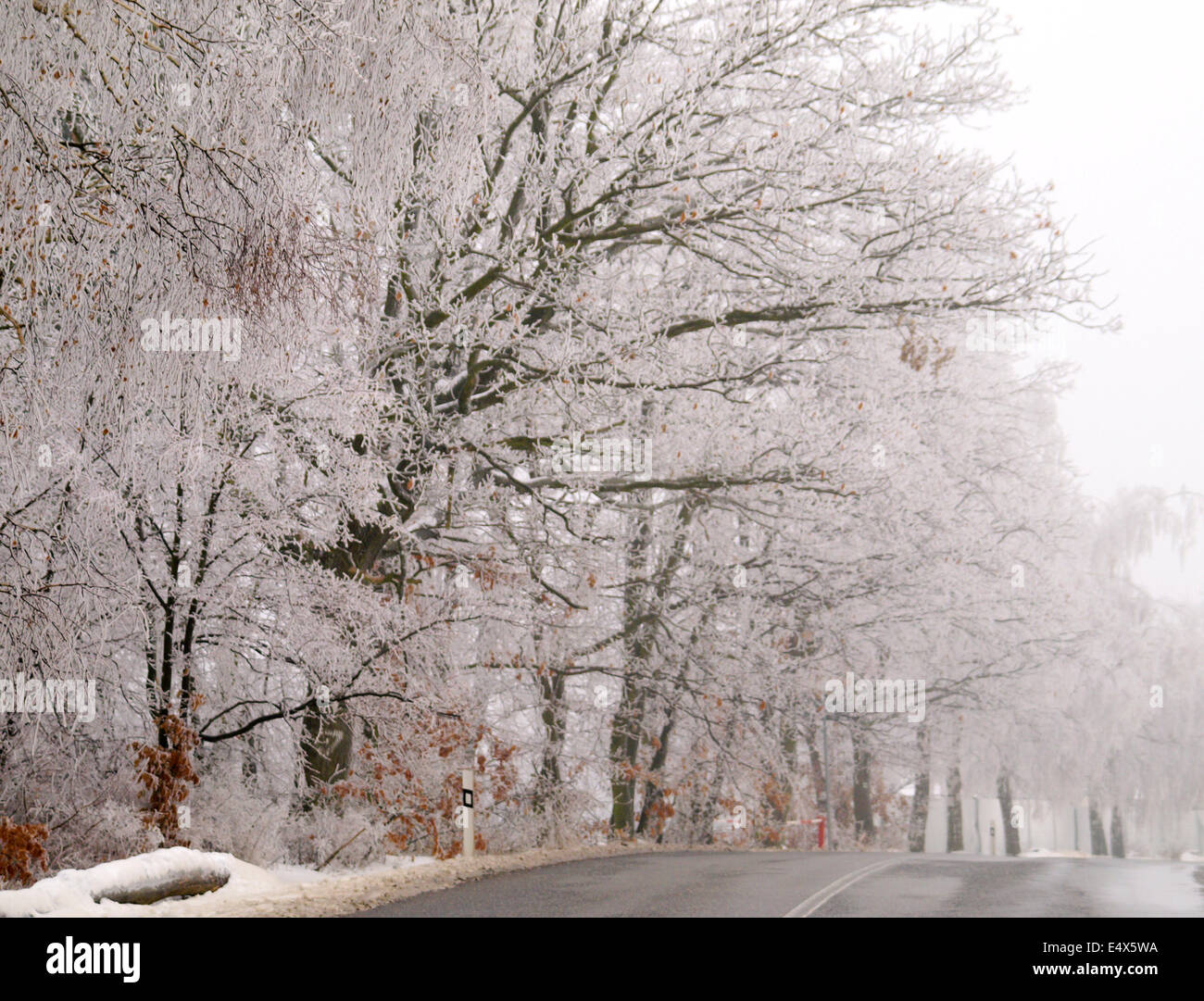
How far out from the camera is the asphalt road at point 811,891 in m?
9.05

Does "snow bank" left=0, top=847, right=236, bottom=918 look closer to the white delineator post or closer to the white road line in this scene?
the white delineator post

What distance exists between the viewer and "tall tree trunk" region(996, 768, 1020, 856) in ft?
96.7

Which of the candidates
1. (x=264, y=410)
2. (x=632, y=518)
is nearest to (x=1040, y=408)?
(x=632, y=518)

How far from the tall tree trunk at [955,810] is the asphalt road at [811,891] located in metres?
14.8

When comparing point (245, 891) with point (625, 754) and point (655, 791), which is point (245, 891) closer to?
point (625, 754)

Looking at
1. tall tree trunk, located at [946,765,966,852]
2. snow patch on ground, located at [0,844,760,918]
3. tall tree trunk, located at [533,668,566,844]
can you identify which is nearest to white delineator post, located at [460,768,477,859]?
snow patch on ground, located at [0,844,760,918]

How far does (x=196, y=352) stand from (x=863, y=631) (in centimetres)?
1531

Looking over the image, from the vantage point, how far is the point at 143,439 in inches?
328

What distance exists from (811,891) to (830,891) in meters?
0.18

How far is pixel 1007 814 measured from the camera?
31.7 meters

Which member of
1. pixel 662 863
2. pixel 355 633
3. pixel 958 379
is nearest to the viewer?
pixel 355 633
